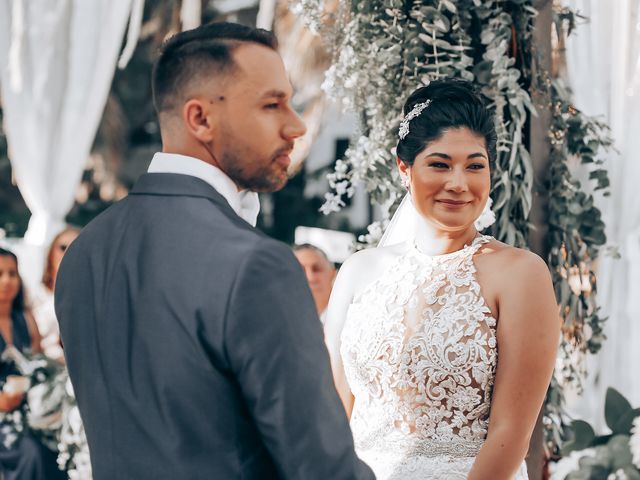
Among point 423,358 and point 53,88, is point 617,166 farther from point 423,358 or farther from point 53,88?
point 53,88

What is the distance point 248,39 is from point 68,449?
333 cm

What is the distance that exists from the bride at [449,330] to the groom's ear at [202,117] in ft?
3.33

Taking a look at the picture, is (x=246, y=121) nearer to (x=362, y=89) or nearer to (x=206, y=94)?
(x=206, y=94)

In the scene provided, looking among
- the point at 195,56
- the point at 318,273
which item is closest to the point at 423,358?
the point at 195,56

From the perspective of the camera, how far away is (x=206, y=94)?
174cm

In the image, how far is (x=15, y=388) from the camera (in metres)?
4.89

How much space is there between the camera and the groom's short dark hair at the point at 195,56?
69.4 inches

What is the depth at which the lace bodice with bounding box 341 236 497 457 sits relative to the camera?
101 inches

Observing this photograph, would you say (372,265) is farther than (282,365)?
Yes

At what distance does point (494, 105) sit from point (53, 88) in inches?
136

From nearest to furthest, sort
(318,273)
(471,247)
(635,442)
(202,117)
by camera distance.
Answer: (202,117)
(471,247)
(635,442)
(318,273)

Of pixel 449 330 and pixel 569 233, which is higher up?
pixel 569 233

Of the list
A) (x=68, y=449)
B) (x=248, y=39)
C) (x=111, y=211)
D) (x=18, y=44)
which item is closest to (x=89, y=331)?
(x=111, y=211)

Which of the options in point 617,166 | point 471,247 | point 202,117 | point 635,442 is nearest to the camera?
point 202,117
